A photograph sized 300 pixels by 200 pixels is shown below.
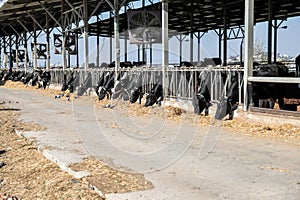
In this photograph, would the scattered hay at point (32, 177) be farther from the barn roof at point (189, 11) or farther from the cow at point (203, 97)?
the barn roof at point (189, 11)

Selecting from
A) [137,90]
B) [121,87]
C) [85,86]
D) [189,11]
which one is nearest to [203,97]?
[137,90]

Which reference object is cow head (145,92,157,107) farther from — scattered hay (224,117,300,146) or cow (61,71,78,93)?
cow (61,71,78,93)

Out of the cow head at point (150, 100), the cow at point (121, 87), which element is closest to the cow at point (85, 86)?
the cow at point (121, 87)

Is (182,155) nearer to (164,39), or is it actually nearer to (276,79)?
(276,79)

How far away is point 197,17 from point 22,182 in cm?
2245

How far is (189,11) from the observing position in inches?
880

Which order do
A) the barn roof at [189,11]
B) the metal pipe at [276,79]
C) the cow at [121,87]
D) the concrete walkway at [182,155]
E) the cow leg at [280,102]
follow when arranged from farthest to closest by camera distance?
the barn roof at [189,11] < the cow at [121,87] < the cow leg at [280,102] < the metal pipe at [276,79] < the concrete walkway at [182,155]

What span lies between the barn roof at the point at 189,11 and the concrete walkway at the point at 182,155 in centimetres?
1094

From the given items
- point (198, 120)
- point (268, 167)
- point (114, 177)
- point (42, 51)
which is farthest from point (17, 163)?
point (42, 51)

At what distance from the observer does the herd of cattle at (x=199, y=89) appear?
9.66 m

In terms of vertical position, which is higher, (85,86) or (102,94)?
(85,86)

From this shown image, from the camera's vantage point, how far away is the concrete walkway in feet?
14.6

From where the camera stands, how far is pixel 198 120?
9.77 m

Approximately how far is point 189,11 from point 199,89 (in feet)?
40.8
